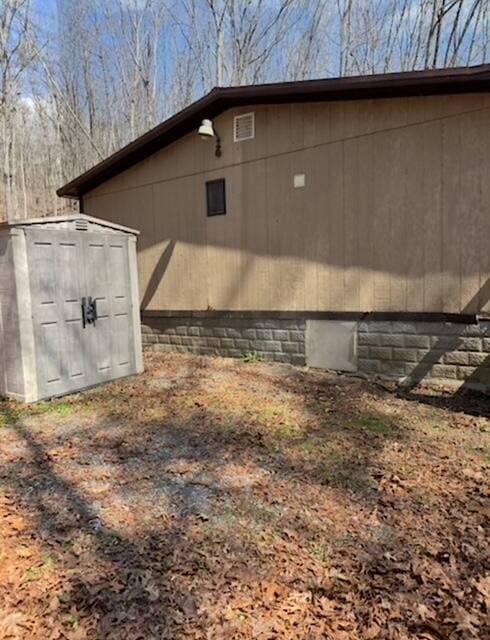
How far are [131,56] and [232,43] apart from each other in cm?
369

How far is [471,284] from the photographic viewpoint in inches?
187

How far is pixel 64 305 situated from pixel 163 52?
12513 mm

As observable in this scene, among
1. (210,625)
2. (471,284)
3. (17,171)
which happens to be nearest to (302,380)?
(471,284)

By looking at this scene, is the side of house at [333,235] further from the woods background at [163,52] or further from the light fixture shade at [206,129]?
the woods background at [163,52]

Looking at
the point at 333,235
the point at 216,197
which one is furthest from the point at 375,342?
the point at 216,197

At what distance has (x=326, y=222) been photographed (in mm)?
5691

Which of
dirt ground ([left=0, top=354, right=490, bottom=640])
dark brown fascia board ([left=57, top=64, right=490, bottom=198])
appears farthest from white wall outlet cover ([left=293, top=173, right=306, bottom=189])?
dirt ground ([left=0, top=354, right=490, bottom=640])

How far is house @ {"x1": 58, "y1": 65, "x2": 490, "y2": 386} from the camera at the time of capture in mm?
4773

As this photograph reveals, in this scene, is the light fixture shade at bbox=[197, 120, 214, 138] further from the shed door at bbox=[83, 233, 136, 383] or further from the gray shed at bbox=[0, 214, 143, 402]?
the shed door at bbox=[83, 233, 136, 383]

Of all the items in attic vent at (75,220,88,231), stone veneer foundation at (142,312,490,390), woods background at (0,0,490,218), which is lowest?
stone veneer foundation at (142,312,490,390)

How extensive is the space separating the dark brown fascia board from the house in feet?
0.07

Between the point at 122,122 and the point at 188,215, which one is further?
the point at 122,122

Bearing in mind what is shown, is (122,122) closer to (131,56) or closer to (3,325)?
(131,56)

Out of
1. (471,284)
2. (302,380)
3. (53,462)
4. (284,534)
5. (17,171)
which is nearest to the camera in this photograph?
(284,534)
